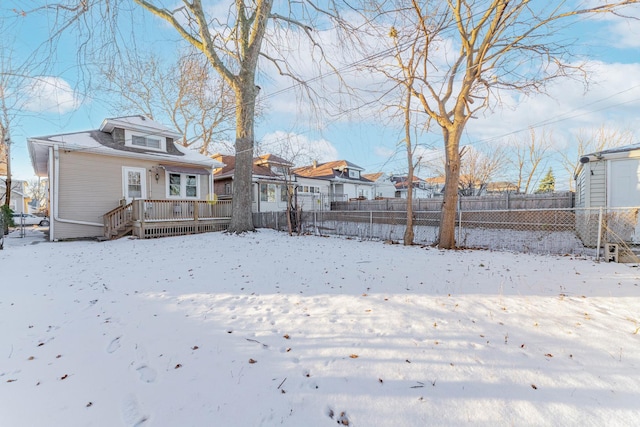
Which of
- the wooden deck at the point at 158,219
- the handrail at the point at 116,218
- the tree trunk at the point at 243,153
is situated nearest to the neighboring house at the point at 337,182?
the wooden deck at the point at 158,219

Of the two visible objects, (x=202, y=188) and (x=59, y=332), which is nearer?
(x=59, y=332)

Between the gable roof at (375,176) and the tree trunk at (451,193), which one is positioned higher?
the gable roof at (375,176)

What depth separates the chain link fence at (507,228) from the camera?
7.96m

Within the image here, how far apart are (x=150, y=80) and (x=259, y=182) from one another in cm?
1033

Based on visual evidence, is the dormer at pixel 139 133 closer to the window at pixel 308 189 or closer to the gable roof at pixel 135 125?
the gable roof at pixel 135 125

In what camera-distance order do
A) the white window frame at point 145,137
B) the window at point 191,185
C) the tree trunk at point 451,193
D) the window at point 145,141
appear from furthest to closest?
the window at point 191,185, the window at point 145,141, the white window frame at point 145,137, the tree trunk at point 451,193

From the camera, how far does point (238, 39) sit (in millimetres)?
11031

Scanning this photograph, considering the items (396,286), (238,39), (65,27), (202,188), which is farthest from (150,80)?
(396,286)

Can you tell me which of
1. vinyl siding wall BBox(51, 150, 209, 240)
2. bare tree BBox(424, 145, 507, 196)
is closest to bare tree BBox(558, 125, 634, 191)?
bare tree BBox(424, 145, 507, 196)

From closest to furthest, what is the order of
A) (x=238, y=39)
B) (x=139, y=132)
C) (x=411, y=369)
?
(x=411, y=369)
(x=238, y=39)
(x=139, y=132)

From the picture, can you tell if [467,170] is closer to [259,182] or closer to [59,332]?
[259,182]

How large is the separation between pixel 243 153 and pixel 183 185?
4.71m

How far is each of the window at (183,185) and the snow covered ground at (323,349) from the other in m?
9.25

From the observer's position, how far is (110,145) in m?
12.1
